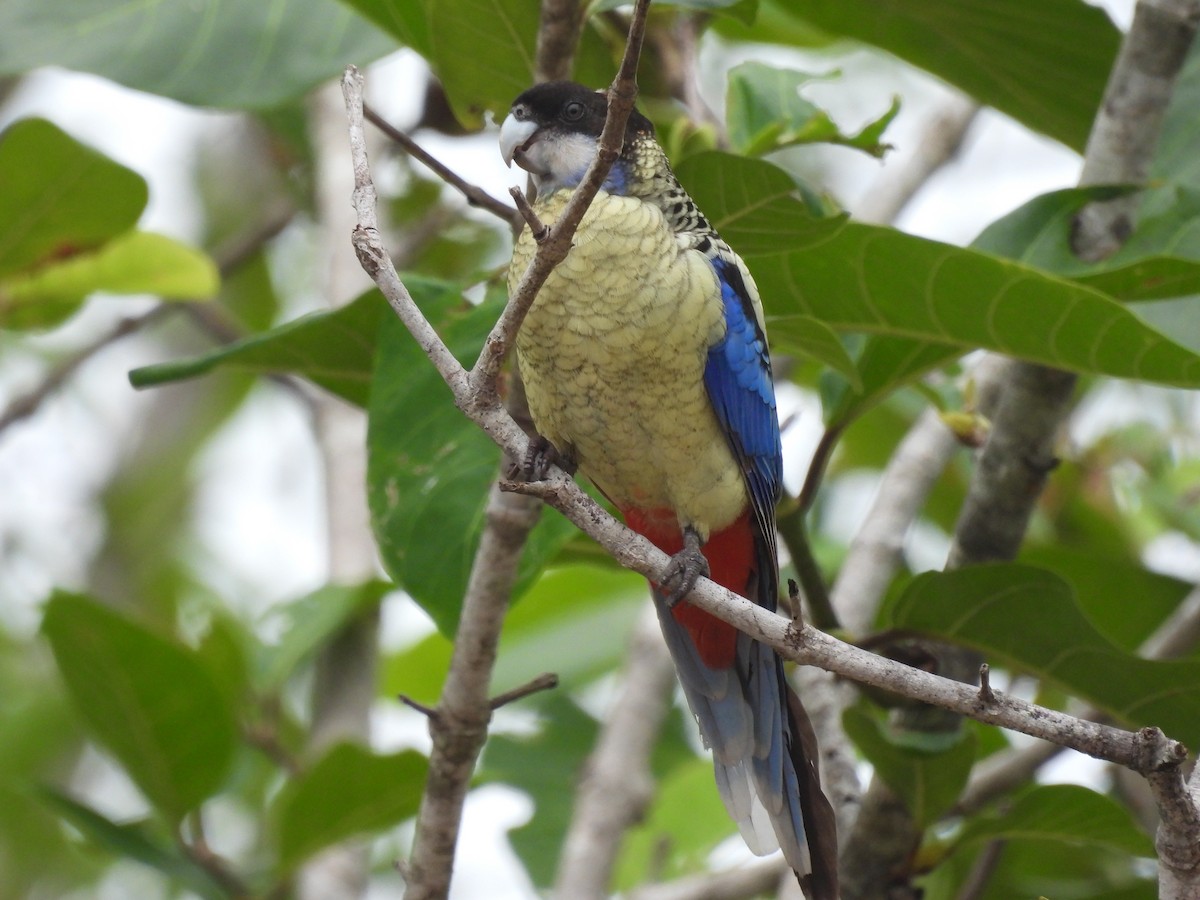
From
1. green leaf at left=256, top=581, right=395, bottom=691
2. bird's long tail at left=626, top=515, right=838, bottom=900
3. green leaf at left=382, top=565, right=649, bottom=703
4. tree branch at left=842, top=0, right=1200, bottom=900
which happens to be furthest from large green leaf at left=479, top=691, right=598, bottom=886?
tree branch at left=842, top=0, right=1200, bottom=900

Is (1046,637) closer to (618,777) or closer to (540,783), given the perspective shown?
(618,777)

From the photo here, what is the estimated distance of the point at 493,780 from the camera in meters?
4.18

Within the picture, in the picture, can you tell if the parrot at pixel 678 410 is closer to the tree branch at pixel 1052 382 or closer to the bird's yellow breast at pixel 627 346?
the bird's yellow breast at pixel 627 346

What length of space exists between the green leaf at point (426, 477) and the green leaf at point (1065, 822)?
109cm

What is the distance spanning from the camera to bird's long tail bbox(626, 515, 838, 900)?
272 centimetres

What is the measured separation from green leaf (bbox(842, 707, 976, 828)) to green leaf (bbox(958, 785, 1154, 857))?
138 millimetres

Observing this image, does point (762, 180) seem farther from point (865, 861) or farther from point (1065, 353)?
point (865, 861)

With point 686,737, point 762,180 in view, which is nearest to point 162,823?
point 686,737

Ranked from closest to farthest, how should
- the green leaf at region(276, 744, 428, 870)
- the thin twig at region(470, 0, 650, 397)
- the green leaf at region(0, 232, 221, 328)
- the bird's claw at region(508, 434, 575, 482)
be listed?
1. the thin twig at region(470, 0, 650, 397)
2. the bird's claw at region(508, 434, 575, 482)
3. the green leaf at region(276, 744, 428, 870)
4. the green leaf at region(0, 232, 221, 328)

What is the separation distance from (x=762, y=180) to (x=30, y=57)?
5.93 feet

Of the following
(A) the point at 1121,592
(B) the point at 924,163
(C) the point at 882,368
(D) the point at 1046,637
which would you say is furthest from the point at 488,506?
(B) the point at 924,163

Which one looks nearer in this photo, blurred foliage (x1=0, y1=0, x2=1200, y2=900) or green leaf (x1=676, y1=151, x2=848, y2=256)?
green leaf (x1=676, y1=151, x2=848, y2=256)

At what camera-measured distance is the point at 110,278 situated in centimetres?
382

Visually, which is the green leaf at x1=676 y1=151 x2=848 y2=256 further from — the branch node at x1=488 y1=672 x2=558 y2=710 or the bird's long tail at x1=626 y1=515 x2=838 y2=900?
the branch node at x1=488 y1=672 x2=558 y2=710
